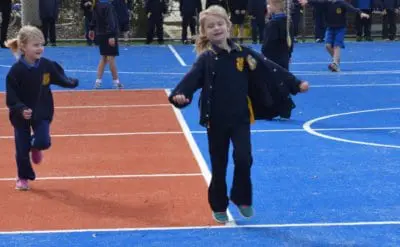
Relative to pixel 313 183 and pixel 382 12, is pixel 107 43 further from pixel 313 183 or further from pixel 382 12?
pixel 382 12

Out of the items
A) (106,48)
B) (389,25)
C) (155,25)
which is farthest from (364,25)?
(106,48)

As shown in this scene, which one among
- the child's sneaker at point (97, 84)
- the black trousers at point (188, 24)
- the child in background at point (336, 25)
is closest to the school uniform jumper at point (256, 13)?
the black trousers at point (188, 24)

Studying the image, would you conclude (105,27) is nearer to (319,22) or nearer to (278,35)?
(278,35)

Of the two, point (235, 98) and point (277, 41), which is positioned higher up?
point (277, 41)

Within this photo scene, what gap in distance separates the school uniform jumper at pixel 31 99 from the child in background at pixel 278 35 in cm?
490

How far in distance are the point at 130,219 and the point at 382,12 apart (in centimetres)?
2049

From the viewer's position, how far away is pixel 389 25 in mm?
27906

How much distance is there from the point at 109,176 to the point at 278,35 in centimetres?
462

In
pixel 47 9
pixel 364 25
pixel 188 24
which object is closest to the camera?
pixel 47 9

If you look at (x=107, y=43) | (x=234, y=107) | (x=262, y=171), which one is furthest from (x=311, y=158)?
(x=107, y=43)

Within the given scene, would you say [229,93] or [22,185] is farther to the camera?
[22,185]

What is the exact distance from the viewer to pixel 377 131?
41.6 ft

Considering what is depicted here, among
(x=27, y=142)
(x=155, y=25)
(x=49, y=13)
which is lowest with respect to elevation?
(x=27, y=142)

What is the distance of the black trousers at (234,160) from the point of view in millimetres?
7754
